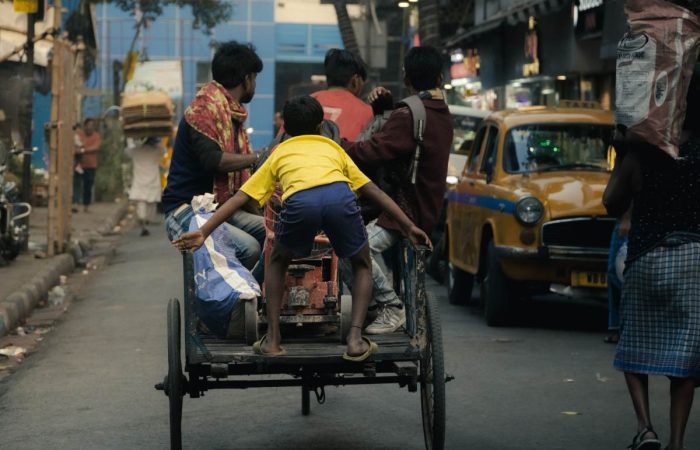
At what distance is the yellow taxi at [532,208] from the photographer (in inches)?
452

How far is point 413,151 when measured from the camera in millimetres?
7633

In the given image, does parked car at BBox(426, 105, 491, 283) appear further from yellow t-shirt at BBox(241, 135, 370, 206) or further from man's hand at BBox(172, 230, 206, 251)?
man's hand at BBox(172, 230, 206, 251)

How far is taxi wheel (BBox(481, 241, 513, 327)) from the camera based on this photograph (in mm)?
11953

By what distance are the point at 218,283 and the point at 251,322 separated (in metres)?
0.27

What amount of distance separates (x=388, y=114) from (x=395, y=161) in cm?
32

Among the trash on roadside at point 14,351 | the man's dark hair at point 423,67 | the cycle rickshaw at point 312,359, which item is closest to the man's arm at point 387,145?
the man's dark hair at point 423,67

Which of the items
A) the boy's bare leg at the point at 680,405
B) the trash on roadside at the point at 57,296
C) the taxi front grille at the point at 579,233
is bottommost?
the trash on roadside at the point at 57,296

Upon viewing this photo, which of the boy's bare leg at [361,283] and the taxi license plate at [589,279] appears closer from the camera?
the boy's bare leg at [361,283]

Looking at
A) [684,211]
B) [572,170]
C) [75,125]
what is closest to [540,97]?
[75,125]

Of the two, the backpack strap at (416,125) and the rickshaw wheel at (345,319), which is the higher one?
the backpack strap at (416,125)

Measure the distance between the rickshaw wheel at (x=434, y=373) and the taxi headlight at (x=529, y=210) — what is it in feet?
17.2

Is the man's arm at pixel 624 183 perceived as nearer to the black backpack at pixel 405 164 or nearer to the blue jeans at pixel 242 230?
the black backpack at pixel 405 164

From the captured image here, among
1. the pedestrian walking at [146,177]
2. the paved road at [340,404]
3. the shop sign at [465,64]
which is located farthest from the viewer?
the shop sign at [465,64]

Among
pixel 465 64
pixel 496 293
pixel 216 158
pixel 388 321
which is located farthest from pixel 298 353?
pixel 465 64
